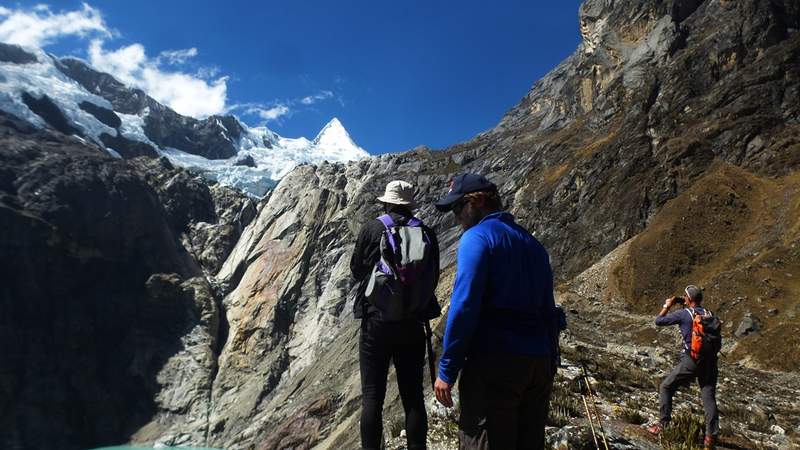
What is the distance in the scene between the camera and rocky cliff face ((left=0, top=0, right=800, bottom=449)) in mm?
22812

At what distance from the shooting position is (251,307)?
82.5 m

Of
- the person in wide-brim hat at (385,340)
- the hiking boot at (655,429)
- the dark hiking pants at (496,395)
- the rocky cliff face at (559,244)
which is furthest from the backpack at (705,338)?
the dark hiking pants at (496,395)

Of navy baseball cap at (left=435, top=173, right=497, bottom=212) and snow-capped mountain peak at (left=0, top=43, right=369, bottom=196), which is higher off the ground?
snow-capped mountain peak at (left=0, top=43, right=369, bottom=196)

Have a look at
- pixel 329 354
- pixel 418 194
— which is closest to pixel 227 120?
pixel 418 194

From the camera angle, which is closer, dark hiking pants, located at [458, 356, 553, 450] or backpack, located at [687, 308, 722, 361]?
dark hiking pants, located at [458, 356, 553, 450]

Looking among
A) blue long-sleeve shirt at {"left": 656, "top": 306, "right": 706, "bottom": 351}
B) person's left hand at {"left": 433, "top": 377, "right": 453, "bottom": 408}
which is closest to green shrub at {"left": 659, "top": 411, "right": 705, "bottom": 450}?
blue long-sleeve shirt at {"left": 656, "top": 306, "right": 706, "bottom": 351}

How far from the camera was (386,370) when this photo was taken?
18.2ft

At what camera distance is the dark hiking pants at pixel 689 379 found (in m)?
7.85

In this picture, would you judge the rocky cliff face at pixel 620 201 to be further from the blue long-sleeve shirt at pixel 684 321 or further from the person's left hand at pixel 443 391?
the person's left hand at pixel 443 391

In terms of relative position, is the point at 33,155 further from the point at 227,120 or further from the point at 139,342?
the point at 227,120

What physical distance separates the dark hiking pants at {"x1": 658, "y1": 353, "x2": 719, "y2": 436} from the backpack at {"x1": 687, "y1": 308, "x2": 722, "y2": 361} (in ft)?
0.36

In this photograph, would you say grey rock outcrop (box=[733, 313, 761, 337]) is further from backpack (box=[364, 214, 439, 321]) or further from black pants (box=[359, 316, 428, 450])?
backpack (box=[364, 214, 439, 321])

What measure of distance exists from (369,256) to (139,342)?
3429 inches

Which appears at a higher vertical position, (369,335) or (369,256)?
(369,256)
